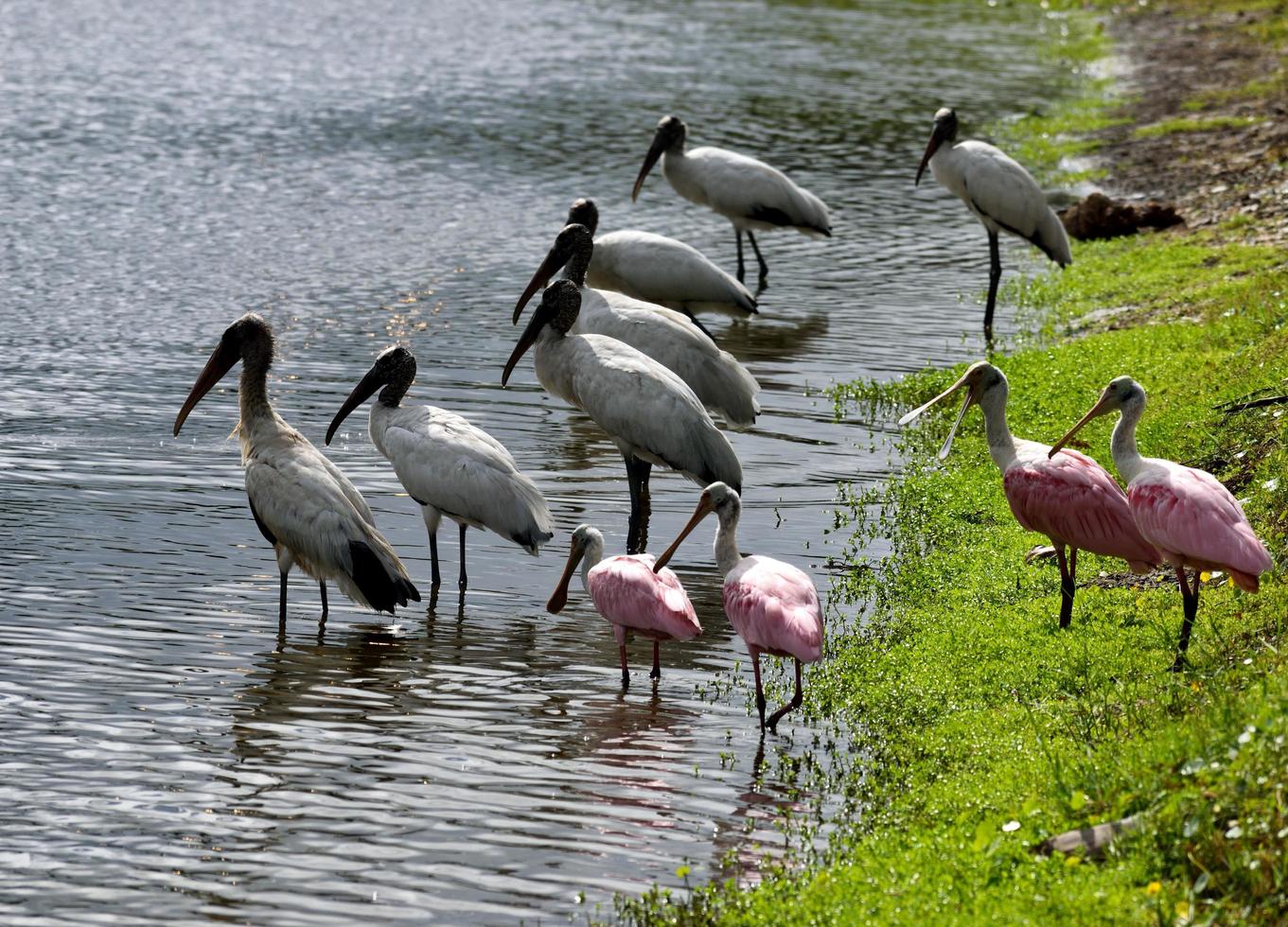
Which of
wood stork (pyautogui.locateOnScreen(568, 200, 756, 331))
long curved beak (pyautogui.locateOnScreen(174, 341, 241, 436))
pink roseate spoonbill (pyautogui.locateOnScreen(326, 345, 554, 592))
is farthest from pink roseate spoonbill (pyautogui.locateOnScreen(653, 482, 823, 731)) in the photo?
wood stork (pyautogui.locateOnScreen(568, 200, 756, 331))

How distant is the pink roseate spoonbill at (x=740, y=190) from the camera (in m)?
20.0

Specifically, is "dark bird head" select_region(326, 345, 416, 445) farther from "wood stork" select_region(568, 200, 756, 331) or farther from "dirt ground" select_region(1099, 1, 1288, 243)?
"dirt ground" select_region(1099, 1, 1288, 243)

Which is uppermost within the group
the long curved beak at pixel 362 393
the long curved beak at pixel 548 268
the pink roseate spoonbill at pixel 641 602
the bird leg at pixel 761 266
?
the long curved beak at pixel 548 268

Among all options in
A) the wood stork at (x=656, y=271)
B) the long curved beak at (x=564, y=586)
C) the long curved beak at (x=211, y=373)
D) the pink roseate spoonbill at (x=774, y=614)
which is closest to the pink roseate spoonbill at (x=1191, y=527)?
the pink roseate spoonbill at (x=774, y=614)

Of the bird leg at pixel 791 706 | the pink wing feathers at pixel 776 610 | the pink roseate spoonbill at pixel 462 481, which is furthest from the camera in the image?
the pink roseate spoonbill at pixel 462 481

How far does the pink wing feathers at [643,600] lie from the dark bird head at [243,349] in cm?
316

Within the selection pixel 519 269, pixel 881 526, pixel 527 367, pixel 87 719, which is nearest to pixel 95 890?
pixel 87 719

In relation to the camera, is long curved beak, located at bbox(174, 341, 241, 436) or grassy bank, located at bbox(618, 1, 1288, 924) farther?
long curved beak, located at bbox(174, 341, 241, 436)

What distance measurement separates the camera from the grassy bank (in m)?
6.00

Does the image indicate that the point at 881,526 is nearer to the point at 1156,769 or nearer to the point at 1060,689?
the point at 1060,689

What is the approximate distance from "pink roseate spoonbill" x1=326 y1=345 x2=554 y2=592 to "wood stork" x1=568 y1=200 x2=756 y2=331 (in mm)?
5179

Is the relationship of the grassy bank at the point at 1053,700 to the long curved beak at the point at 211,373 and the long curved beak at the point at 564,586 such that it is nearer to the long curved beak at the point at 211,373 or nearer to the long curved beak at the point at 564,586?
the long curved beak at the point at 564,586

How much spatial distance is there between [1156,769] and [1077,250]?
48.3ft

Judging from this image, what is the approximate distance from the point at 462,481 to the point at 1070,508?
3.55m
